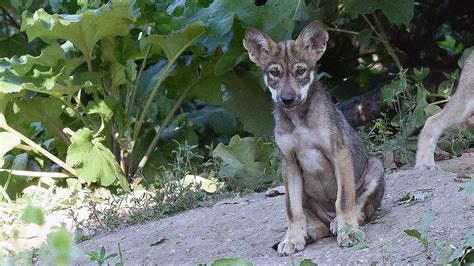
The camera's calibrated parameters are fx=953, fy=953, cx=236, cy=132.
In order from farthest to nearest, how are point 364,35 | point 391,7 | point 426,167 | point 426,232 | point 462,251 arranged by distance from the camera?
point 364,35 < point 391,7 < point 426,167 < point 426,232 < point 462,251

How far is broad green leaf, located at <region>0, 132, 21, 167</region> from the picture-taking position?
7.65 metres

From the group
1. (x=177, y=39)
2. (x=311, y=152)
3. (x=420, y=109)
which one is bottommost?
(x=420, y=109)

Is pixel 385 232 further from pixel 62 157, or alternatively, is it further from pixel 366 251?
pixel 62 157

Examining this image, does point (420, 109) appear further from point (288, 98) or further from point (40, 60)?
point (40, 60)

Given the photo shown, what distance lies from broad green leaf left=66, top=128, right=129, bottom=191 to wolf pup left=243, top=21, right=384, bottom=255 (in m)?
2.40

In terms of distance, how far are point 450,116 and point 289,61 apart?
244 cm

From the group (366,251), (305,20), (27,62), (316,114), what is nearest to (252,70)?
(305,20)

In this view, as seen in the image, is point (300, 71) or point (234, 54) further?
point (234, 54)

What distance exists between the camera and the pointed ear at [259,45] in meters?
5.53

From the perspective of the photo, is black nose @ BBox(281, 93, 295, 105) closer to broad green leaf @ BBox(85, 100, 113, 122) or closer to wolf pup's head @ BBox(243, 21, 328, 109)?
wolf pup's head @ BBox(243, 21, 328, 109)

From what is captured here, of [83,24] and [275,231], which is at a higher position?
[83,24]

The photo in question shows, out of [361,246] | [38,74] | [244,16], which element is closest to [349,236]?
[361,246]

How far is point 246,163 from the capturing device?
25.0ft

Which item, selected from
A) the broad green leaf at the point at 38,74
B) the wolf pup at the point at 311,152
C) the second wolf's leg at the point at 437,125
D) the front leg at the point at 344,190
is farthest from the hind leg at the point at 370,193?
the broad green leaf at the point at 38,74
